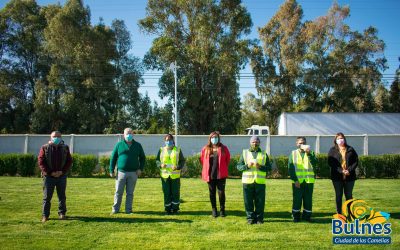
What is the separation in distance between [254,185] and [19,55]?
43.2 metres

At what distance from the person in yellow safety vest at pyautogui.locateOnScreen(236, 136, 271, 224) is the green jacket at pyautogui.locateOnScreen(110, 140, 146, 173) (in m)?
2.69

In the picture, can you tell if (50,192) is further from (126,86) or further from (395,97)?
(395,97)

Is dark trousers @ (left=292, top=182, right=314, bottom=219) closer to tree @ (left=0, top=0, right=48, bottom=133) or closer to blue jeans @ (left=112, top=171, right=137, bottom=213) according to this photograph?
blue jeans @ (left=112, top=171, right=137, bottom=213)

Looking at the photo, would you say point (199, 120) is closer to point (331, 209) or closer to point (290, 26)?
point (290, 26)

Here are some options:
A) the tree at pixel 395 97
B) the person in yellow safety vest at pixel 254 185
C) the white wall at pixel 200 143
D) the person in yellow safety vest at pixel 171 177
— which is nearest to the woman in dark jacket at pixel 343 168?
the person in yellow safety vest at pixel 254 185

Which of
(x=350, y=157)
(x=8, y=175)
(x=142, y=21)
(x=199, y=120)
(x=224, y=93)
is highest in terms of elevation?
(x=142, y=21)

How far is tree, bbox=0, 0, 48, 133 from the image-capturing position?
4006 cm

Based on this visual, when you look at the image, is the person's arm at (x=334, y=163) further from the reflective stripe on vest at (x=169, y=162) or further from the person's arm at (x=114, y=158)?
the person's arm at (x=114, y=158)

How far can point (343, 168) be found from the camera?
7.51 metres

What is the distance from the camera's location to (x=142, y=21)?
34.6 metres

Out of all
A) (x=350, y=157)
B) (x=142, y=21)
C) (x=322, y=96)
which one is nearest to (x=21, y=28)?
(x=142, y=21)

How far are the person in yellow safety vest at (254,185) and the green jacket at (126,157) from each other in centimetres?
269

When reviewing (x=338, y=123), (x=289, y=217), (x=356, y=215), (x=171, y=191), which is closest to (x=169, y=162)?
(x=171, y=191)

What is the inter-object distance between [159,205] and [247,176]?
3.30 m
